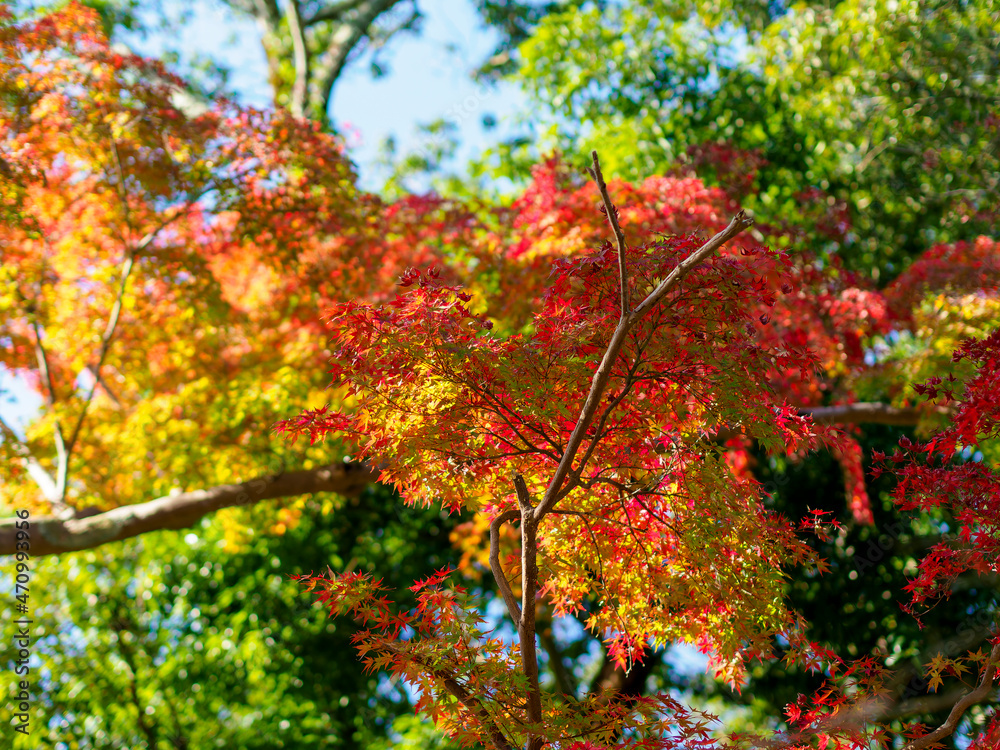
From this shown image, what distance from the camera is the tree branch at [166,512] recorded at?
4637 mm

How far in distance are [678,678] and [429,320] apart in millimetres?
6404

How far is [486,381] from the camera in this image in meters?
2.53

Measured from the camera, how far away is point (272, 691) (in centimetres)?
646

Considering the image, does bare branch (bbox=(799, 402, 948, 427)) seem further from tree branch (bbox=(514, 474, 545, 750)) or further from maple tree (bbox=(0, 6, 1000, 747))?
tree branch (bbox=(514, 474, 545, 750))

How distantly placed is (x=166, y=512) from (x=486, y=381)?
3398 millimetres

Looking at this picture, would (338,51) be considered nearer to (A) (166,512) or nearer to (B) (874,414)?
(A) (166,512)

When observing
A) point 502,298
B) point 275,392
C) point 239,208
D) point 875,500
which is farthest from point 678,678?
point 239,208

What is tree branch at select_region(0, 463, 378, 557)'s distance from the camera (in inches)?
183

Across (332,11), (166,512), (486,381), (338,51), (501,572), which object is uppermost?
(332,11)

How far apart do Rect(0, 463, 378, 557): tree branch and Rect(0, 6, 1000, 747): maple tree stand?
0.9 inches

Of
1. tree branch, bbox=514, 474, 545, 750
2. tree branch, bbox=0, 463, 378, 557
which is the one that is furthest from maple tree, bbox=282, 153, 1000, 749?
tree branch, bbox=0, 463, 378, 557

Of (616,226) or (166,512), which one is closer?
(616,226)

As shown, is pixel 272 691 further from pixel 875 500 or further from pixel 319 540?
pixel 875 500

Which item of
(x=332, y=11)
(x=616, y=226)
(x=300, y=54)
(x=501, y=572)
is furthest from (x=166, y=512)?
(x=332, y=11)
